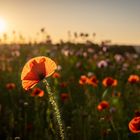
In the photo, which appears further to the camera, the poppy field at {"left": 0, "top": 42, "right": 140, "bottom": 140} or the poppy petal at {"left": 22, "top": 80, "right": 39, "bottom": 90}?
the poppy field at {"left": 0, "top": 42, "right": 140, "bottom": 140}

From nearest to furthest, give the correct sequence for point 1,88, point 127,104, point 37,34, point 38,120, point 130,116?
1. point 38,120
2. point 130,116
3. point 127,104
4. point 1,88
5. point 37,34

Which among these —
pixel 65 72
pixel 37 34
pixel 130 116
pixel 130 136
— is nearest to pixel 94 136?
pixel 130 136

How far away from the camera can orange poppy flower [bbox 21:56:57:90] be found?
186 cm

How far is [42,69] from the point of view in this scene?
1.89m

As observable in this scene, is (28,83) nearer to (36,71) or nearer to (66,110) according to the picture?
(36,71)

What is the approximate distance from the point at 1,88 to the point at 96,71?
2.63 m

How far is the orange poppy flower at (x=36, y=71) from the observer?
1.86 meters

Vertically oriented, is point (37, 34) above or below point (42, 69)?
above

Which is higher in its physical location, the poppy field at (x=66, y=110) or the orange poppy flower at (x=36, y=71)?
the orange poppy flower at (x=36, y=71)

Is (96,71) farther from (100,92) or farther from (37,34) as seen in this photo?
(37,34)

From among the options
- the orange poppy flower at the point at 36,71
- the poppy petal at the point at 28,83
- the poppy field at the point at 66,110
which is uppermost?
the orange poppy flower at the point at 36,71

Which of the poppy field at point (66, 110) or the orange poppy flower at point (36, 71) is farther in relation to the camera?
the poppy field at point (66, 110)

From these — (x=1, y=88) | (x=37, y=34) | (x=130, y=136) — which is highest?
(x=37, y=34)

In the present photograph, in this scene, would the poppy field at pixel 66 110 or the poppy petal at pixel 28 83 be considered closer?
the poppy petal at pixel 28 83
